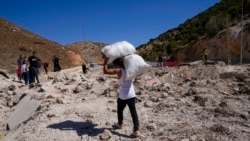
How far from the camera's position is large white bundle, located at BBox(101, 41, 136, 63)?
18.9 feet

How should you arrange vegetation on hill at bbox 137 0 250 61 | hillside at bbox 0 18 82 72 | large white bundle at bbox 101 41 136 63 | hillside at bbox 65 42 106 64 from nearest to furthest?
large white bundle at bbox 101 41 136 63 → hillside at bbox 0 18 82 72 → vegetation on hill at bbox 137 0 250 61 → hillside at bbox 65 42 106 64

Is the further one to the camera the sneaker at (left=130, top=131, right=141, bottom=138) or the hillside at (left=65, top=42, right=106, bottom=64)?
the hillside at (left=65, top=42, right=106, bottom=64)

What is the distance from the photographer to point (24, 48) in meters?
38.7

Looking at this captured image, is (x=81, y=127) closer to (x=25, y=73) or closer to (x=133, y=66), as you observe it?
(x=133, y=66)

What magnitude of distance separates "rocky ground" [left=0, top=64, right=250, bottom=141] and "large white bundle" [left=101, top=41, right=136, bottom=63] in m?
1.17

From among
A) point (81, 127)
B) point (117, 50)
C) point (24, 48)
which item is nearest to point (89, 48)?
point (24, 48)

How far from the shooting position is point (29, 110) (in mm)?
8234

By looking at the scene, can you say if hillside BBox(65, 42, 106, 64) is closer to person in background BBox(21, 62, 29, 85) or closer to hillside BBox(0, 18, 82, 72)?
hillside BBox(0, 18, 82, 72)

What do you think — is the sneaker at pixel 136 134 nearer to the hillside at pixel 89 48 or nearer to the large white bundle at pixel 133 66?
the large white bundle at pixel 133 66

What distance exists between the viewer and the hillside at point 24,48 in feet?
117

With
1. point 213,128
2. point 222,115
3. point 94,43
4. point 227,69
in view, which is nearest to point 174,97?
point 222,115

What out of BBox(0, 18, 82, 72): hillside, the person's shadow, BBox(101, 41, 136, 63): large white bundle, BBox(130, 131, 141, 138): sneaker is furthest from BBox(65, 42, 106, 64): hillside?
BBox(130, 131, 141, 138): sneaker

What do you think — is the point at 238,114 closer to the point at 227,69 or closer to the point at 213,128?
the point at 213,128

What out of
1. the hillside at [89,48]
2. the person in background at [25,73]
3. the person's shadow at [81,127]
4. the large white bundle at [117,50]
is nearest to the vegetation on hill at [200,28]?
the hillside at [89,48]
